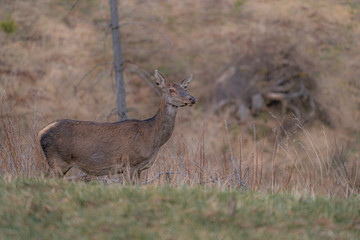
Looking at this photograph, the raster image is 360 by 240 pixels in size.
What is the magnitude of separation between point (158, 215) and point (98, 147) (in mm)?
3010

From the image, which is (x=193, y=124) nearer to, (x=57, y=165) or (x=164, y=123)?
(x=164, y=123)

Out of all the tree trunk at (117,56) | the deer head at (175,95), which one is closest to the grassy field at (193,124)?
the tree trunk at (117,56)

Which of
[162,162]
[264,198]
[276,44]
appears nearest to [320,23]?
[276,44]

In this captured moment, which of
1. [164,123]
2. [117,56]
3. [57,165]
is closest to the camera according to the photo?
[57,165]

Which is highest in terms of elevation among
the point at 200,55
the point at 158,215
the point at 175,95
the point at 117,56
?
the point at 117,56

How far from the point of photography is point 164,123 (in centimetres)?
862

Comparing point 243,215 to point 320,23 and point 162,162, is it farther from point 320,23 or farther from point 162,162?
point 320,23

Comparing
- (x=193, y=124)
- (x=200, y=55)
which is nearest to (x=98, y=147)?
(x=193, y=124)

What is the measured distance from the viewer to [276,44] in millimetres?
24516

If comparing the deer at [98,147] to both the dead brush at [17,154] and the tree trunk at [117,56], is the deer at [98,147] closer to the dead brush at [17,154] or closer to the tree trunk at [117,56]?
the dead brush at [17,154]

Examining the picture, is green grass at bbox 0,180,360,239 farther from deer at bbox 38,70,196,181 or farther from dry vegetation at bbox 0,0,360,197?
dry vegetation at bbox 0,0,360,197

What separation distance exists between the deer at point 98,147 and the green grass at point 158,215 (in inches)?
69.4

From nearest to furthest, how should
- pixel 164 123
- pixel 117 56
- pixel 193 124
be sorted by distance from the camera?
pixel 164 123
pixel 117 56
pixel 193 124

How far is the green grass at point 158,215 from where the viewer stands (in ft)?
17.0
